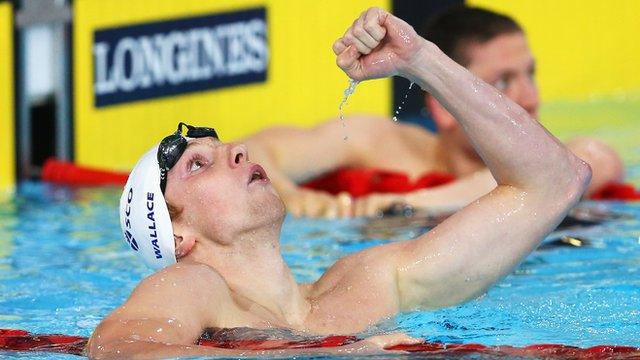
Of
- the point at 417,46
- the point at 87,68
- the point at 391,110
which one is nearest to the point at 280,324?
the point at 417,46

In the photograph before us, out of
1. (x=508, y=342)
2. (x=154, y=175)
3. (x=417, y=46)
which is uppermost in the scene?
(x=417, y=46)

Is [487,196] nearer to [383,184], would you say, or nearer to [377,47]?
[377,47]

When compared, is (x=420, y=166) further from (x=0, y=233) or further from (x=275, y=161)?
(x=0, y=233)

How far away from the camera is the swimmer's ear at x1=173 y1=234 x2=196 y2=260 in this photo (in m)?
3.19

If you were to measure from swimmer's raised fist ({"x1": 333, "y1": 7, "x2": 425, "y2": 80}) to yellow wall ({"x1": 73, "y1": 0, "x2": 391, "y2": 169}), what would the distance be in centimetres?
300

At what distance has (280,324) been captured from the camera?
312cm

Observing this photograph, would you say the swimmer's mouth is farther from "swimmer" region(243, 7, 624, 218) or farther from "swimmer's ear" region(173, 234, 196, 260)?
"swimmer" region(243, 7, 624, 218)

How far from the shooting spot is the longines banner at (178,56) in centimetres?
614

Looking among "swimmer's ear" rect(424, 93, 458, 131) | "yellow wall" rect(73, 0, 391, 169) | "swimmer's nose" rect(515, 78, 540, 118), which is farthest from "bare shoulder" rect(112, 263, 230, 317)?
"yellow wall" rect(73, 0, 391, 169)

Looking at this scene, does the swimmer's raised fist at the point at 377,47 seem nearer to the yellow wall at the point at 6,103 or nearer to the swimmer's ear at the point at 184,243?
the swimmer's ear at the point at 184,243

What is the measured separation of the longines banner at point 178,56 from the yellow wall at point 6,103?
1.24ft

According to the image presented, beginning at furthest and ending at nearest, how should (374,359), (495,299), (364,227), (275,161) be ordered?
(275,161) → (364,227) → (495,299) → (374,359)

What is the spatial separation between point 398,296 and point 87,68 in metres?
3.00

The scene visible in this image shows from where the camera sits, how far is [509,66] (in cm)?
523
